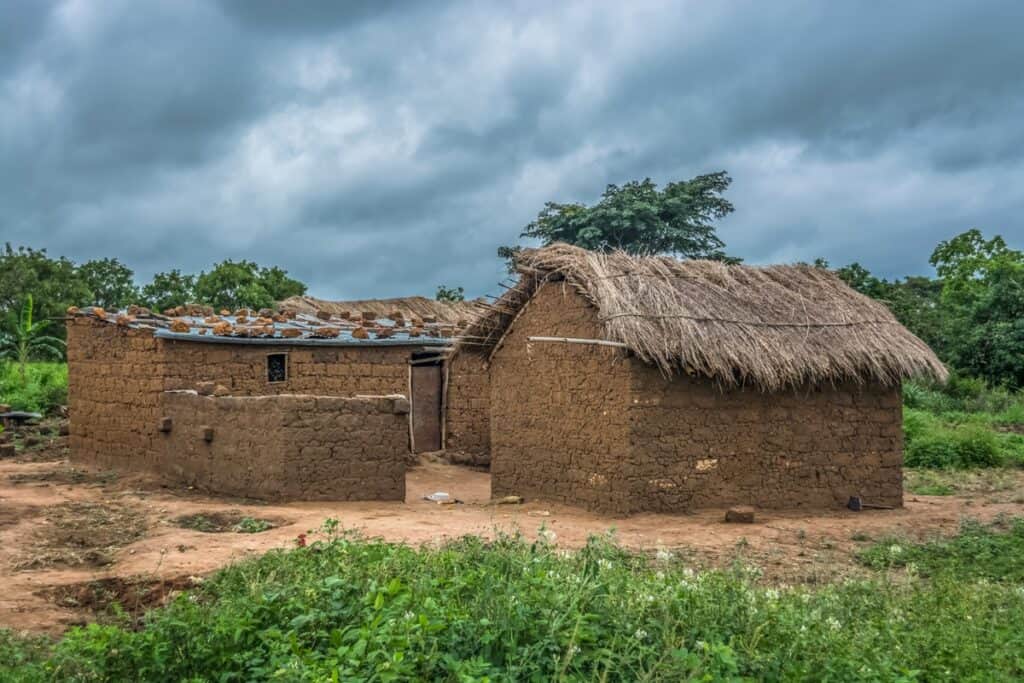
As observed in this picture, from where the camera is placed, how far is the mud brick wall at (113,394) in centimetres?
1356

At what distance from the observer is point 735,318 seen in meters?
10.7

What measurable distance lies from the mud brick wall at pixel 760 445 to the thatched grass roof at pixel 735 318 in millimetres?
243

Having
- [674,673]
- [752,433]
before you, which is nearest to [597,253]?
[752,433]

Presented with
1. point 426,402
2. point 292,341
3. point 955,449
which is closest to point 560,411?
point 292,341

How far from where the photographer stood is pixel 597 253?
11.3 metres

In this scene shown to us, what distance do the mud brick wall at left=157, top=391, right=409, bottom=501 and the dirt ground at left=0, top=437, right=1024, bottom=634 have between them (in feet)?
0.94

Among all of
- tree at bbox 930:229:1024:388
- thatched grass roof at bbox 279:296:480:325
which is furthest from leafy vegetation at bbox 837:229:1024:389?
thatched grass roof at bbox 279:296:480:325

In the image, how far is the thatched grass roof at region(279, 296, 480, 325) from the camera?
20.3 m

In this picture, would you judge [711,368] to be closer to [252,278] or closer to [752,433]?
[752,433]

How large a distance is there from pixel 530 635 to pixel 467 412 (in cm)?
1269

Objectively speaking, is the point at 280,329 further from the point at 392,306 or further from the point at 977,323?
the point at 977,323

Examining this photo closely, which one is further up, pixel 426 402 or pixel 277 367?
pixel 277 367

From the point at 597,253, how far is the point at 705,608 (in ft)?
23.0

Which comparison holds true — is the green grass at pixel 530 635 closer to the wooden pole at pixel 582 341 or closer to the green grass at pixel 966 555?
the green grass at pixel 966 555
